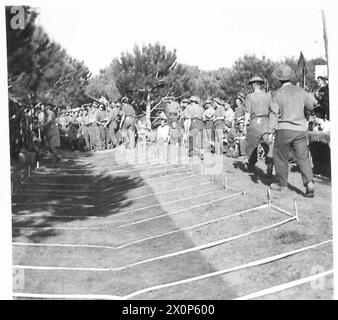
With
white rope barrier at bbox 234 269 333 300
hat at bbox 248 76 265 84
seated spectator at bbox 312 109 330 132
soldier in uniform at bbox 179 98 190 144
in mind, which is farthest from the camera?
soldier in uniform at bbox 179 98 190 144

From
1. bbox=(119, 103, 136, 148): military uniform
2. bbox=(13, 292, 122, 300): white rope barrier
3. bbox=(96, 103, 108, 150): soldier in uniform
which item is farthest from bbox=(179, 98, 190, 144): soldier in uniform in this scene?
bbox=(13, 292, 122, 300): white rope barrier

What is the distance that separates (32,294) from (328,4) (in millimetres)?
3072

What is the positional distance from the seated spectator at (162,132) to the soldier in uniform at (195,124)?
254 millimetres

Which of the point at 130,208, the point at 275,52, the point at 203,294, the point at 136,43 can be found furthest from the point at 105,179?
the point at 275,52

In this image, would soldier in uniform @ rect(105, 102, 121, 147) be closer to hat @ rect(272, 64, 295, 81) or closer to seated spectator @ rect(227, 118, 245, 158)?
seated spectator @ rect(227, 118, 245, 158)

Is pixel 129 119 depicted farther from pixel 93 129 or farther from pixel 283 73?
pixel 283 73

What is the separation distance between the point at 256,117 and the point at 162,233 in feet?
4.68

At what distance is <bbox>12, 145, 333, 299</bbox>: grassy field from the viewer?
374 cm

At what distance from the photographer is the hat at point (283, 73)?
14.5 ft

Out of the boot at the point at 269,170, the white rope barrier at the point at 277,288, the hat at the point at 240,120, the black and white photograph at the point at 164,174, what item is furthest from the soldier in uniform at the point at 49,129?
the white rope barrier at the point at 277,288

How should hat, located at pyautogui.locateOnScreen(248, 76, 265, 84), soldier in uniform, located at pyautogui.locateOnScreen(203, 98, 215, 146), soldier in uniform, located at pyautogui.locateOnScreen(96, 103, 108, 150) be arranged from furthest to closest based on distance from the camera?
soldier in uniform, located at pyautogui.locateOnScreen(203, 98, 215, 146) → soldier in uniform, located at pyautogui.locateOnScreen(96, 103, 108, 150) → hat, located at pyautogui.locateOnScreen(248, 76, 265, 84)

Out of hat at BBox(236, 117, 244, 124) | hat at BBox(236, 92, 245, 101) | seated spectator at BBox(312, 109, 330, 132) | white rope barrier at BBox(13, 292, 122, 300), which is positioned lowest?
white rope barrier at BBox(13, 292, 122, 300)

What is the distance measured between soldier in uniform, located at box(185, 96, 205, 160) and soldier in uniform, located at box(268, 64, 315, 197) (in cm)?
79

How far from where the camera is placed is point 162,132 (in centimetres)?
512
